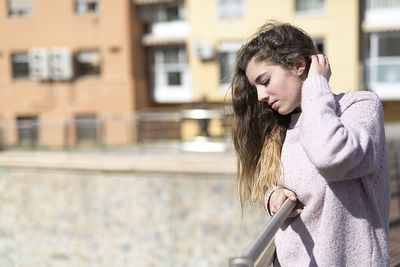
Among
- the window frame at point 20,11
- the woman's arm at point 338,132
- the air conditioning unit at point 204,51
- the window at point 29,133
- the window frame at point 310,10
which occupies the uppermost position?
the window frame at point 20,11

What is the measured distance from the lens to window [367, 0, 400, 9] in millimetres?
19234

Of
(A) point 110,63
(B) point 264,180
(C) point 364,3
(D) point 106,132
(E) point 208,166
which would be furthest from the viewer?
(A) point 110,63

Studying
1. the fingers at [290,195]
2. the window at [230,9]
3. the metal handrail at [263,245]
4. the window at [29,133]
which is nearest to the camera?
the metal handrail at [263,245]

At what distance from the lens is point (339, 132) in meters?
1.50

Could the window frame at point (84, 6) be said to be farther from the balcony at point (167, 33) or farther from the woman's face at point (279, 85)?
the woman's face at point (279, 85)

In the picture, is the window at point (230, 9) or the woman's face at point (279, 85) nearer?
the woman's face at point (279, 85)

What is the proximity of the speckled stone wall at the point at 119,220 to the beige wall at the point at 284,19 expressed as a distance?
10180 millimetres

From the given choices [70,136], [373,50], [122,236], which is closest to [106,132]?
[70,136]

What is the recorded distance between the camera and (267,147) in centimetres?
188

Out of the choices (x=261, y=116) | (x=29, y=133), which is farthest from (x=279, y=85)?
(x=29, y=133)

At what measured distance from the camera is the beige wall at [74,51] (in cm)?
2084

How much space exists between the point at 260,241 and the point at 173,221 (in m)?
8.80

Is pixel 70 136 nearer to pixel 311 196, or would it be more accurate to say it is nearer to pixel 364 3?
pixel 311 196

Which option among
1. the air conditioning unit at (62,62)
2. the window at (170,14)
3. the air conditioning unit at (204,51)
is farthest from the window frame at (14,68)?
the air conditioning unit at (204,51)
